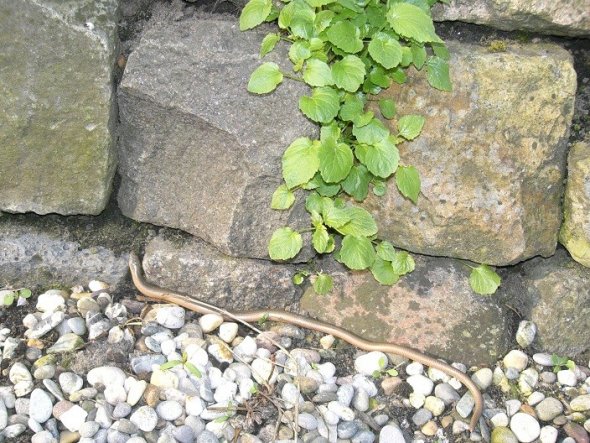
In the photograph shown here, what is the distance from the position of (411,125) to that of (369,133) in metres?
0.14

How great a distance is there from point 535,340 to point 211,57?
154cm

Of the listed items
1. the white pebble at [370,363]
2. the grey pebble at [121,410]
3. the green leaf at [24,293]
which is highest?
the green leaf at [24,293]

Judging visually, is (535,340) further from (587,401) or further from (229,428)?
(229,428)

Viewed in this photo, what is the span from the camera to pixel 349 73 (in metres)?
2.40

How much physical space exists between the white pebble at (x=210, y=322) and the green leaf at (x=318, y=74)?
3.02 ft

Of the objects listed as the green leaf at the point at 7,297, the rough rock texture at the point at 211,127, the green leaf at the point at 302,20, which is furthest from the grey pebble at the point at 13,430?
the green leaf at the point at 302,20

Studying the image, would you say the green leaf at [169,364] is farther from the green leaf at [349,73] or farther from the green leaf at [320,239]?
the green leaf at [349,73]

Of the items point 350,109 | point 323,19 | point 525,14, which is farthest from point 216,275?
point 525,14

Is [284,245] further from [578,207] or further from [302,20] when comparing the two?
[578,207]

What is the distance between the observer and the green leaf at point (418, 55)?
2.46 metres

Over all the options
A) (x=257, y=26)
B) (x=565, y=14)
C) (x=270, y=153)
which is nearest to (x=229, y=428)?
(x=270, y=153)

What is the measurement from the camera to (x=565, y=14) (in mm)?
2467

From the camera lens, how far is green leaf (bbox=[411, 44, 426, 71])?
2.46 meters

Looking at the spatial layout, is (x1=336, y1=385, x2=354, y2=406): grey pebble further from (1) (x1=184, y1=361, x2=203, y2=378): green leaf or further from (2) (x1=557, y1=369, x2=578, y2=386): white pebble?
(2) (x1=557, y1=369, x2=578, y2=386): white pebble
